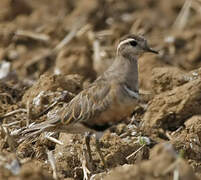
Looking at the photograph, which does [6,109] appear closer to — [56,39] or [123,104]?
[123,104]

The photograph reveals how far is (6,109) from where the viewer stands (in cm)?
685

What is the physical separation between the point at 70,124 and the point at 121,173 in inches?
50.1

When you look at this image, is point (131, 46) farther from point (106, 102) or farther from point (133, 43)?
point (106, 102)

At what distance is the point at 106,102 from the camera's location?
5.53m

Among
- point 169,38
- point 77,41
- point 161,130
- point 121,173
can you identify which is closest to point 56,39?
point 77,41

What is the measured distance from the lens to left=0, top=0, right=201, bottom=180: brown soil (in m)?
5.38

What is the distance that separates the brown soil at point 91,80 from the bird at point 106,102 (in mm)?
286

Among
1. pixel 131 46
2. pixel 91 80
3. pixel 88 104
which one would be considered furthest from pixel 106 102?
pixel 91 80

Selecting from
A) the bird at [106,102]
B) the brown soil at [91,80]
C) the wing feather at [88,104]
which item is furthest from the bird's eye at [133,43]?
the brown soil at [91,80]

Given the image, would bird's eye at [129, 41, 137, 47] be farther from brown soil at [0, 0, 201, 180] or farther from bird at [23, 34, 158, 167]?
brown soil at [0, 0, 201, 180]

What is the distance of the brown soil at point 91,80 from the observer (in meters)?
5.38

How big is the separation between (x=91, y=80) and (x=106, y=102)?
10.8 ft

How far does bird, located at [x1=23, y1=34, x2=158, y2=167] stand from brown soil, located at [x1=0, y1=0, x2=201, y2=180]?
11.3 inches

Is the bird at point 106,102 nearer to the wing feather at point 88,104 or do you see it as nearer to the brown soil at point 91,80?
the wing feather at point 88,104
